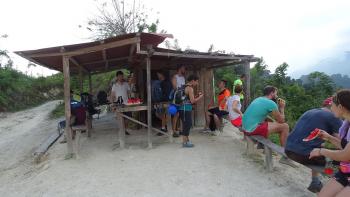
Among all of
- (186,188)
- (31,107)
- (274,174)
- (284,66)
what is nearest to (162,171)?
(186,188)

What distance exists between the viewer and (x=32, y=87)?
27656 mm

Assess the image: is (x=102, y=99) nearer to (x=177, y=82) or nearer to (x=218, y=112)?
(x=177, y=82)

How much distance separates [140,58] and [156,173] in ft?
15.0

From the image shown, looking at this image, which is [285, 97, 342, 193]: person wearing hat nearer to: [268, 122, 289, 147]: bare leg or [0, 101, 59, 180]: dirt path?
[268, 122, 289, 147]: bare leg

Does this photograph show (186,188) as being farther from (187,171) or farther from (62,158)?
(62,158)

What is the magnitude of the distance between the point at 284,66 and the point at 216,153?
14.0 metres

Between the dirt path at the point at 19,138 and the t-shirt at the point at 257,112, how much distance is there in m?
5.13

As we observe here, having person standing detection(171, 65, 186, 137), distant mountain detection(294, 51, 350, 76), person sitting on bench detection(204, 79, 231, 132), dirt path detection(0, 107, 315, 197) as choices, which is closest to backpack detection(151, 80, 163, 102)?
person standing detection(171, 65, 186, 137)

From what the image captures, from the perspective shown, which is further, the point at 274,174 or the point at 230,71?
the point at 230,71

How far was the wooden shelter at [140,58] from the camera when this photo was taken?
7.70 meters

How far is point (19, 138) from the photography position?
13.4 meters

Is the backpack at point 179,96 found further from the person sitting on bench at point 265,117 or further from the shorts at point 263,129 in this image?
the shorts at point 263,129

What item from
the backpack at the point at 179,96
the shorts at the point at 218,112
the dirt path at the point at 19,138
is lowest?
the dirt path at the point at 19,138

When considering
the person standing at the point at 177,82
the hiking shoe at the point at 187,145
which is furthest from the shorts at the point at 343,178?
the person standing at the point at 177,82
